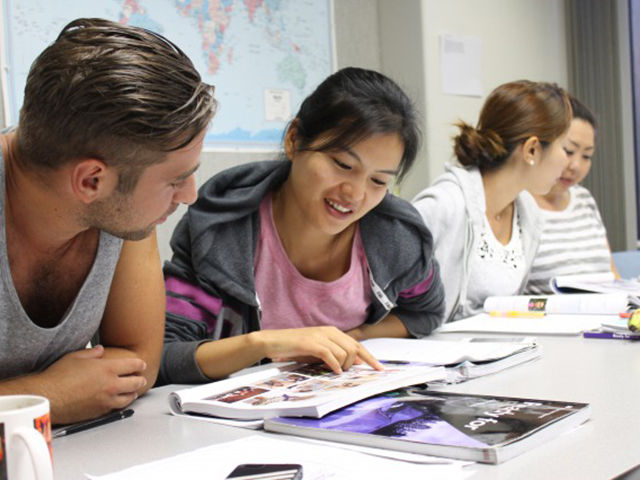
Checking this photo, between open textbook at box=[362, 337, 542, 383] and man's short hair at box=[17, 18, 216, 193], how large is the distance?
0.57 meters

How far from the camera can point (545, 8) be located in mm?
3770

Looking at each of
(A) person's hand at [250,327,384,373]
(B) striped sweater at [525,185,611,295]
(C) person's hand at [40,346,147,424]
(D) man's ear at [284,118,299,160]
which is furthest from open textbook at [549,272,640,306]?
(C) person's hand at [40,346,147,424]

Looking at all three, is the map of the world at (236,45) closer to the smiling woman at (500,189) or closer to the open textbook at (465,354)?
the smiling woman at (500,189)

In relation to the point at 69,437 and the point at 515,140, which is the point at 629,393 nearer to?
the point at 69,437

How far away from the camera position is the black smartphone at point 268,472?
70 cm

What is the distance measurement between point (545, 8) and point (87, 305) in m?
3.32

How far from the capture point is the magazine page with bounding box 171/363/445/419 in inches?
37.9

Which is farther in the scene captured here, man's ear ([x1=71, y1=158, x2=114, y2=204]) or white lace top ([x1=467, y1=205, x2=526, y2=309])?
white lace top ([x1=467, y1=205, x2=526, y2=309])

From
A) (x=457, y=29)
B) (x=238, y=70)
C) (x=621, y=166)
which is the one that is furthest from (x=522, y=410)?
(x=621, y=166)

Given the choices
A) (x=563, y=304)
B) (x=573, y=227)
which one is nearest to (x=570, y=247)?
(x=573, y=227)

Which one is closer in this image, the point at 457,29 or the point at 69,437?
the point at 69,437

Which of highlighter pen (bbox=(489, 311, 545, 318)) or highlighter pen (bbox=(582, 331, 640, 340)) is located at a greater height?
highlighter pen (bbox=(582, 331, 640, 340))

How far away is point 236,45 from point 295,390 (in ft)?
5.40

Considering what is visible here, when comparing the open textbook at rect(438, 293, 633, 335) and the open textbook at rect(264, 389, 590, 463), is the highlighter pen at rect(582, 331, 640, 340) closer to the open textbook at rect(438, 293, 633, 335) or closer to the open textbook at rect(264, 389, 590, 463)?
the open textbook at rect(438, 293, 633, 335)
